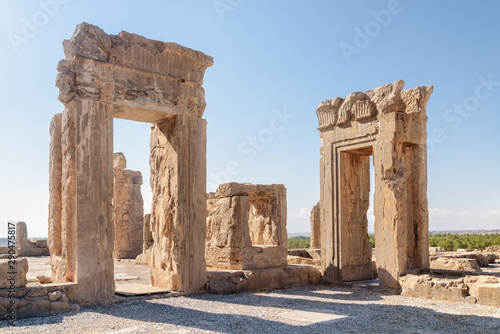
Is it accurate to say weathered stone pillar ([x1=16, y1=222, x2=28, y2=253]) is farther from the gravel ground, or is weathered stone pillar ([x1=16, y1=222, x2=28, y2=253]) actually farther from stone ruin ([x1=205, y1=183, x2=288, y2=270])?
the gravel ground

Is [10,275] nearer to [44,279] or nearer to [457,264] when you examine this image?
[44,279]

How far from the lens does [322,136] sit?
33.1 ft

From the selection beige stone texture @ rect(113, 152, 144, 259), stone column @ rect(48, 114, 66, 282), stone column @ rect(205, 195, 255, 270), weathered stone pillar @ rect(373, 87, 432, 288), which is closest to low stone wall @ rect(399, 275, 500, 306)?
weathered stone pillar @ rect(373, 87, 432, 288)

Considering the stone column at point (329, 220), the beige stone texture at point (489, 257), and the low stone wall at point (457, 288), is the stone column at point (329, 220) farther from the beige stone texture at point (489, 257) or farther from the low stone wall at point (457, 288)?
the beige stone texture at point (489, 257)

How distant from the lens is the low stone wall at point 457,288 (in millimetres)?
6855

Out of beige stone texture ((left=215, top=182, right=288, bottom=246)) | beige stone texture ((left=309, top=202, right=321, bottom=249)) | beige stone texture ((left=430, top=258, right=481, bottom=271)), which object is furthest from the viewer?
beige stone texture ((left=309, top=202, right=321, bottom=249))

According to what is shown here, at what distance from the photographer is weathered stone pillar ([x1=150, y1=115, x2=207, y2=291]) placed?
310 inches

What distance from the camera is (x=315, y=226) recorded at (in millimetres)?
18422

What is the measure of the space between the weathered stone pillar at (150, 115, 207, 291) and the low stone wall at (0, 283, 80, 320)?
6.07ft

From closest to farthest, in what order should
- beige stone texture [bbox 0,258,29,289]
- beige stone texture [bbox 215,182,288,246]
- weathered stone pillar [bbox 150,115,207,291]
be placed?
beige stone texture [bbox 0,258,29,289] < weathered stone pillar [bbox 150,115,207,291] < beige stone texture [bbox 215,182,288,246]

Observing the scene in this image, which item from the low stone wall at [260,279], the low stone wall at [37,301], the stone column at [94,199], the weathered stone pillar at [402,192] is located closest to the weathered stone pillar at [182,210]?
the low stone wall at [260,279]

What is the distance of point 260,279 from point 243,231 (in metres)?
1.16

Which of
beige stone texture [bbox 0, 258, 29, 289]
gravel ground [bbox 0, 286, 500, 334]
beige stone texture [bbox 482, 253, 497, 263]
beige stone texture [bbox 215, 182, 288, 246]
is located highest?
beige stone texture [bbox 215, 182, 288, 246]

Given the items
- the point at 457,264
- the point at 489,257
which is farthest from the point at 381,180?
the point at 489,257
